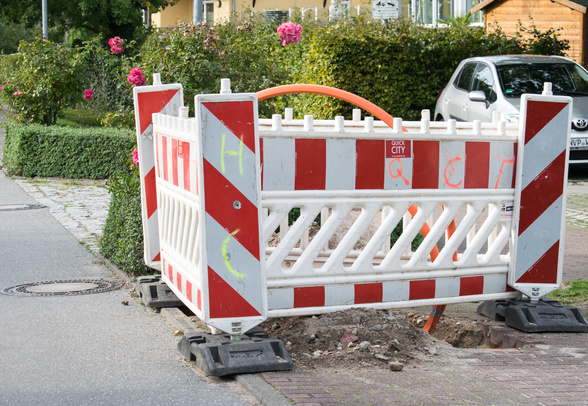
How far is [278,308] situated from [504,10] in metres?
19.1

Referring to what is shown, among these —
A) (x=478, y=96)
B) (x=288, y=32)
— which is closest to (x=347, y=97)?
(x=288, y=32)

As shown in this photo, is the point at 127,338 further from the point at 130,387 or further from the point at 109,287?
the point at 109,287

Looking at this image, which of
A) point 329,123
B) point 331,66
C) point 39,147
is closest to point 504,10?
point 331,66

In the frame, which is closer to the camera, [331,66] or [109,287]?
[109,287]

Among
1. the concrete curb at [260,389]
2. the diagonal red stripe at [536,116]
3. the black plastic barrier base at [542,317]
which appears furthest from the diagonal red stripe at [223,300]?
the diagonal red stripe at [536,116]

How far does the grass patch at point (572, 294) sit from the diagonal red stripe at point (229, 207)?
2803 mm

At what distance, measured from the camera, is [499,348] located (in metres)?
5.56

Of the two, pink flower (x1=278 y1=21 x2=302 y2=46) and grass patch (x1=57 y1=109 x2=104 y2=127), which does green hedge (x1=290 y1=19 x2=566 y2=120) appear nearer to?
pink flower (x1=278 y1=21 x2=302 y2=46)

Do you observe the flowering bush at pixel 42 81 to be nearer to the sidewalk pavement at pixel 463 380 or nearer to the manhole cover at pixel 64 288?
the manhole cover at pixel 64 288

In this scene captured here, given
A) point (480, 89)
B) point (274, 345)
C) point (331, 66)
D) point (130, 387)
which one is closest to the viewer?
point (130, 387)

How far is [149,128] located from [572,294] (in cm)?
339

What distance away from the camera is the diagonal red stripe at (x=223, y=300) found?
4.74 m

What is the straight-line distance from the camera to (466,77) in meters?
15.9

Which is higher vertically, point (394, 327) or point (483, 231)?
point (483, 231)
